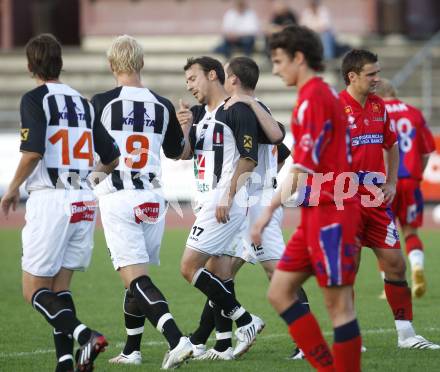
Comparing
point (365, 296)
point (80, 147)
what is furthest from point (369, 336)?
point (80, 147)

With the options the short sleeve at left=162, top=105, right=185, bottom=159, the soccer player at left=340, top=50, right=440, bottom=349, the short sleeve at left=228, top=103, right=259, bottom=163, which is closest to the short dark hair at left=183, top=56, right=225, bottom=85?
the short sleeve at left=228, top=103, right=259, bottom=163

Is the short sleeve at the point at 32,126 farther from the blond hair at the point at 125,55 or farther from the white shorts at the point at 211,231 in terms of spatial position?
the white shorts at the point at 211,231

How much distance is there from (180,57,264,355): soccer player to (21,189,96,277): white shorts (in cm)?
126

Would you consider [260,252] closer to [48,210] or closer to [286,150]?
[286,150]

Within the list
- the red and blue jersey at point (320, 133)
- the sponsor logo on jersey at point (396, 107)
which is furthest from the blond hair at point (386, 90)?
the red and blue jersey at point (320, 133)

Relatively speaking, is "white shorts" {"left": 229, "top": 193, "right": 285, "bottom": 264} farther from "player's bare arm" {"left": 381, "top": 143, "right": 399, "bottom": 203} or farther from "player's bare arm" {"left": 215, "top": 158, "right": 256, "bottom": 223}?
"player's bare arm" {"left": 381, "top": 143, "right": 399, "bottom": 203}

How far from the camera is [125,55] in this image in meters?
7.95

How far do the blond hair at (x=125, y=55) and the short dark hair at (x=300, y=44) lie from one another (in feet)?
5.19

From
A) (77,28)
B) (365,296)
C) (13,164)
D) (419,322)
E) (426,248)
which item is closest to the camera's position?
(419,322)

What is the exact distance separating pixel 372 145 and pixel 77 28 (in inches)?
1046

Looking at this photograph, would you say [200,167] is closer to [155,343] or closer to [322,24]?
[155,343]

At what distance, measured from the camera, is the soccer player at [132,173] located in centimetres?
795

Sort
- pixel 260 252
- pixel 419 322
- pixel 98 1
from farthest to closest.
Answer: pixel 98 1
pixel 419 322
pixel 260 252

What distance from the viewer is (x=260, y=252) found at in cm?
884
